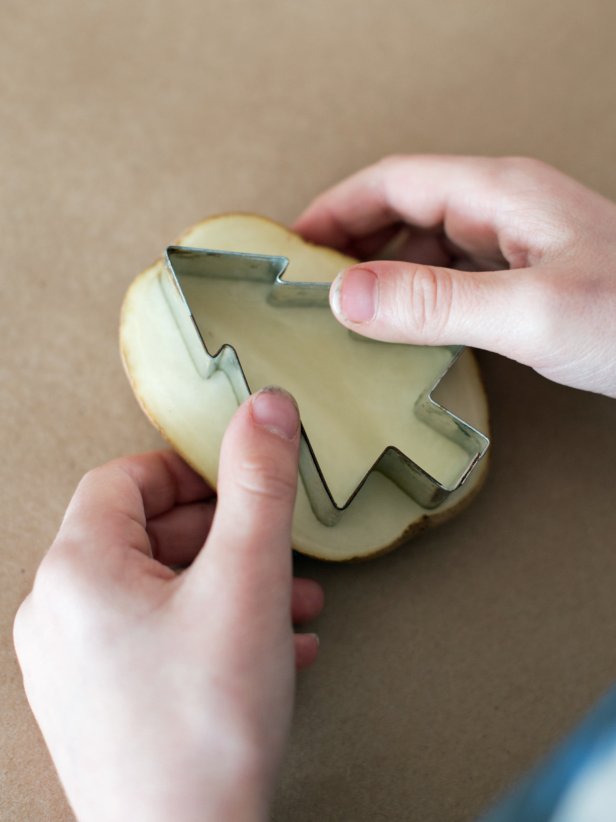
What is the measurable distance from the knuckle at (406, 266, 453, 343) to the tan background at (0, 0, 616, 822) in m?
0.18

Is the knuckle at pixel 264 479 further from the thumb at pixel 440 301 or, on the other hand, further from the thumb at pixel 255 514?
the thumb at pixel 440 301

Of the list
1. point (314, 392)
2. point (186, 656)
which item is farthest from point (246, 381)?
point (186, 656)

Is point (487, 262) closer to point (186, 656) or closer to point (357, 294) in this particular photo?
point (357, 294)

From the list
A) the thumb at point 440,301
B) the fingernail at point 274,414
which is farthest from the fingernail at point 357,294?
the fingernail at point 274,414

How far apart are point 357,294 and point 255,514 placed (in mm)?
182

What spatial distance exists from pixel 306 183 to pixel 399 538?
366mm

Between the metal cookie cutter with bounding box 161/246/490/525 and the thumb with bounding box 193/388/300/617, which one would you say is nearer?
the thumb with bounding box 193/388/300/617

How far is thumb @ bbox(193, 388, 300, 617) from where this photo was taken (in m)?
0.44

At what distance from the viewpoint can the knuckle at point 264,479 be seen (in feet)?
1.45

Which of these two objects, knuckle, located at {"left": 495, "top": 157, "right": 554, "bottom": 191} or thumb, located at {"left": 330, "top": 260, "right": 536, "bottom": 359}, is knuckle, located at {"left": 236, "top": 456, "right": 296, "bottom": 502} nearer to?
thumb, located at {"left": 330, "top": 260, "right": 536, "bottom": 359}

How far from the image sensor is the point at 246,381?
1.81 feet

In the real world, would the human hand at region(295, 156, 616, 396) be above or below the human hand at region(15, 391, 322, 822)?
above

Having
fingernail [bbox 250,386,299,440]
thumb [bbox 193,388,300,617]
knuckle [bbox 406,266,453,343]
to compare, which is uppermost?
knuckle [bbox 406,266,453,343]

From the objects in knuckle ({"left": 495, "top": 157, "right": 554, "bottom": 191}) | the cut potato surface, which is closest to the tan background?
the cut potato surface
